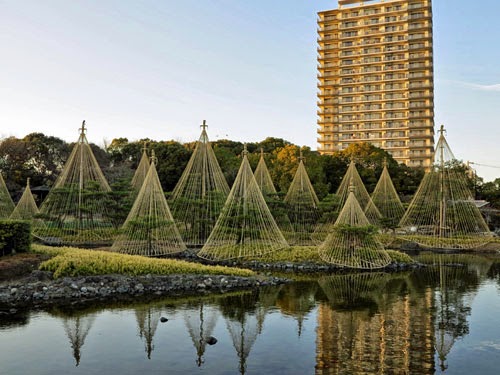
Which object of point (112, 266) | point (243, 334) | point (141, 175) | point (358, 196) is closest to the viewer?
point (243, 334)

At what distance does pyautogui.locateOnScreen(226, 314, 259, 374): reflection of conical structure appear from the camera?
28.6 feet

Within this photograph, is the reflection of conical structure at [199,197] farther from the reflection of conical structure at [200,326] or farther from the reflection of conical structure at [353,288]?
the reflection of conical structure at [200,326]

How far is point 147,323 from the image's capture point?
1062 centimetres

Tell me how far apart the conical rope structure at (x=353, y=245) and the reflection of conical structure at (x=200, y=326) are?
8059mm

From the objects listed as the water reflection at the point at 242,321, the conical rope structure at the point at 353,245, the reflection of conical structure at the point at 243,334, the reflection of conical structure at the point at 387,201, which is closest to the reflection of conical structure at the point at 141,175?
the conical rope structure at the point at 353,245

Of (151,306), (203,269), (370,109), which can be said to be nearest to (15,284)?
(151,306)

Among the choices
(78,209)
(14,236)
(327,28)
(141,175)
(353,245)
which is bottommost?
(353,245)

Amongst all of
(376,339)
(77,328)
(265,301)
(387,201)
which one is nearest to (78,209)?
(77,328)

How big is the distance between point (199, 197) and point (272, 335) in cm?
1338

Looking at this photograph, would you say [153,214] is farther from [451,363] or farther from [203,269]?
[451,363]

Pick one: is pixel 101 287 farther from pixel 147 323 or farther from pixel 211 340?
pixel 211 340

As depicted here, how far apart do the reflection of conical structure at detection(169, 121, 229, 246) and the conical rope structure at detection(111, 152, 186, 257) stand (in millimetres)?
2689

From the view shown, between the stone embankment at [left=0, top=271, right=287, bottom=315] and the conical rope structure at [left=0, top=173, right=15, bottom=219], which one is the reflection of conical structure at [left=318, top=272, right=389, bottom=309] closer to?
the stone embankment at [left=0, top=271, right=287, bottom=315]

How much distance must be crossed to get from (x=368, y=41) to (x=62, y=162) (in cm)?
4906
